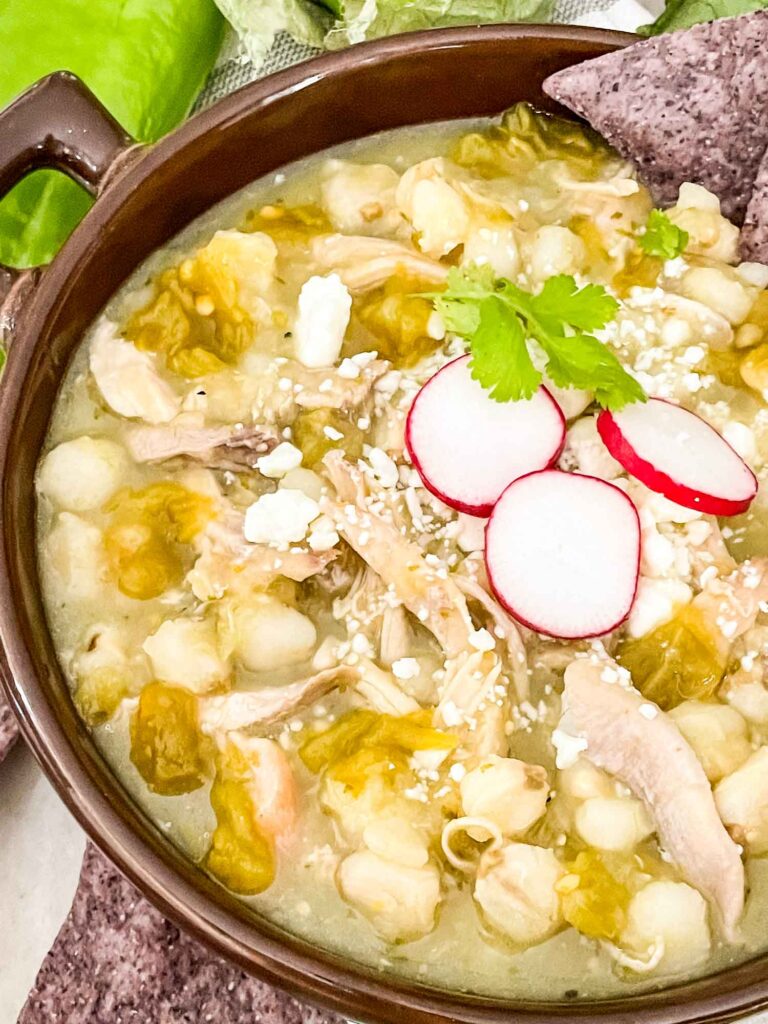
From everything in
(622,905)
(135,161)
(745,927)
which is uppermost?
(135,161)

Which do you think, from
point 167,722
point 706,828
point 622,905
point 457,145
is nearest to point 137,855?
point 167,722

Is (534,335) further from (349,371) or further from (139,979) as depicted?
(139,979)

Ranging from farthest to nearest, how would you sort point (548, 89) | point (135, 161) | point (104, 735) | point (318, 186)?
point (318, 186)
point (548, 89)
point (135, 161)
point (104, 735)

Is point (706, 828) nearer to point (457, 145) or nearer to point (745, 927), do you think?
point (745, 927)

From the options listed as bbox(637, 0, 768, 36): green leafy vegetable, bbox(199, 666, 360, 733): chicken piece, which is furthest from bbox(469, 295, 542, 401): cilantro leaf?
bbox(637, 0, 768, 36): green leafy vegetable

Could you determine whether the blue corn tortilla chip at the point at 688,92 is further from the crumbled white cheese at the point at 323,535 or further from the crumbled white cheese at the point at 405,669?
the crumbled white cheese at the point at 405,669

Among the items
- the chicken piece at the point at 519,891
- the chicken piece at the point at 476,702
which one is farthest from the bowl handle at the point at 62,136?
the chicken piece at the point at 519,891

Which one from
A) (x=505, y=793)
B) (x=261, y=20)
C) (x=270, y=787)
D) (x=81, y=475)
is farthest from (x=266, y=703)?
(x=261, y=20)

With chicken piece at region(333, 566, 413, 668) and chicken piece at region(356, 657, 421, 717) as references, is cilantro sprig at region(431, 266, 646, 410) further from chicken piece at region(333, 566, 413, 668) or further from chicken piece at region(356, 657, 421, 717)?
chicken piece at region(356, 657, 421, 717)
